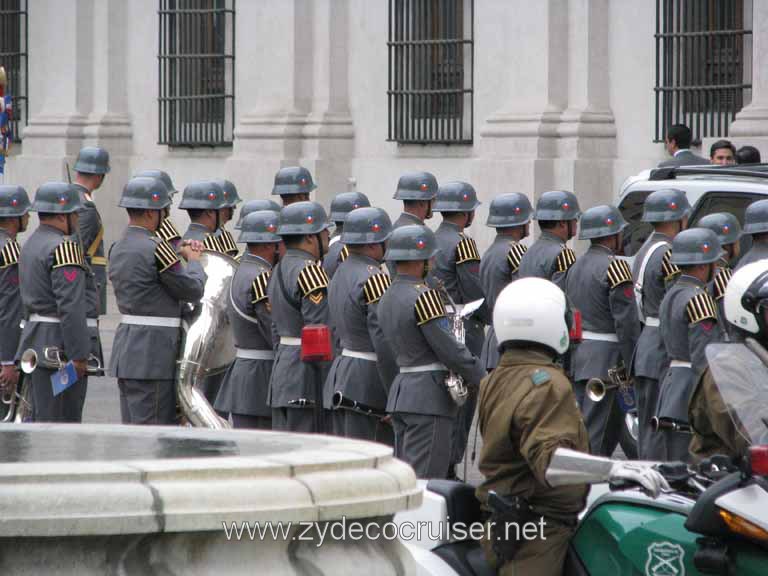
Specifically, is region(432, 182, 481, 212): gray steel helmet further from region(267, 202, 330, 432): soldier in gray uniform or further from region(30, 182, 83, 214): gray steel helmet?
region(30, 182, 83, 214): gray steel helmet

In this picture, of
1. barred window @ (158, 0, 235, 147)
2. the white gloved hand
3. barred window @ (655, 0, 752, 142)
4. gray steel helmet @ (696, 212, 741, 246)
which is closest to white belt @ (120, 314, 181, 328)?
gray steel helmet @ (696, 212, 741, 246)

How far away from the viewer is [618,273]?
409 inches

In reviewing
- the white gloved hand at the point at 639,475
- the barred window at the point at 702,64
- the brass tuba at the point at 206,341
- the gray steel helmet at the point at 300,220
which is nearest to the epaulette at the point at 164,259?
the brass tuba at the point at 206,341

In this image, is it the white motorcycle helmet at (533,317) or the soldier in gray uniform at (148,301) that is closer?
the white motorcycle helmet at (533,317)

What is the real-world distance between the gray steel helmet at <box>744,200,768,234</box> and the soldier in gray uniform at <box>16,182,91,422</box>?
3.54m

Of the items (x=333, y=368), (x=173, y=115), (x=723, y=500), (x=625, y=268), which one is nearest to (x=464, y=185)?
(x=625, y=268)

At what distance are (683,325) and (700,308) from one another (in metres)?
0.14

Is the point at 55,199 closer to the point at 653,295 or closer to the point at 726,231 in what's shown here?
the point at 653,295

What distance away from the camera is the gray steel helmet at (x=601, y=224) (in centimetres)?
1062

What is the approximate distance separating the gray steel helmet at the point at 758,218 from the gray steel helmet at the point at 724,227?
0.90 ft

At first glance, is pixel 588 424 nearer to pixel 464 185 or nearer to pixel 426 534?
pixel 464 185

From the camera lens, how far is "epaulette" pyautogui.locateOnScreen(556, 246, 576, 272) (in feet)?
35.9

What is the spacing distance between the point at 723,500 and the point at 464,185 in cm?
705

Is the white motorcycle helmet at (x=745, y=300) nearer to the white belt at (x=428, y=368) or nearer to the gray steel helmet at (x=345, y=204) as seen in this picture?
the white belt at (x=428, y=368)
